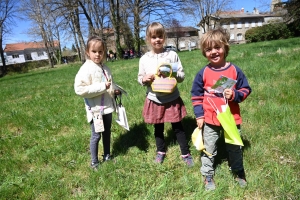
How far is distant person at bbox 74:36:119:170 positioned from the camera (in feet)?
8.78

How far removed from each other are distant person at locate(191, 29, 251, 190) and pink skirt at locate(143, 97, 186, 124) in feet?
1.49

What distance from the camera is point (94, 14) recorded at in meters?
31.7

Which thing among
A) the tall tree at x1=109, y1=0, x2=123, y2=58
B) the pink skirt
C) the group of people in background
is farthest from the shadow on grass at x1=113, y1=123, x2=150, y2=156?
the tall tree at x1=109, y1=0, x2=123, y2=58

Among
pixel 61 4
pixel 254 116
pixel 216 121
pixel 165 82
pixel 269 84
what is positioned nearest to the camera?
pixel 216 121

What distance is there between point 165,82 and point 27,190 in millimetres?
1937

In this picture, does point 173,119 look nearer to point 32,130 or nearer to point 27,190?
point 27,190

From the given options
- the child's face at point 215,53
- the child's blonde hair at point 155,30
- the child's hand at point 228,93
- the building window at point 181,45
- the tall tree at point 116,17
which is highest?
the tall tree at point 116,17

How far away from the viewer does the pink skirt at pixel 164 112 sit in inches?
109

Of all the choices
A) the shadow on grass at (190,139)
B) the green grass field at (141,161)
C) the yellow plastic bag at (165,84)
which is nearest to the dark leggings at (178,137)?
the green grass field at (141,161)

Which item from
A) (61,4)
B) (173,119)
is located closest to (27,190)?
(173,119)

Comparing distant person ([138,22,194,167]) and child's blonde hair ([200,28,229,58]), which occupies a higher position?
child's blonde hair ([200,28,229,58])

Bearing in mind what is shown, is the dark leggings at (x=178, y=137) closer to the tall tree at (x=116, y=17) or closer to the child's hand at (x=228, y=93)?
the child's hand at (x=228, y=93)

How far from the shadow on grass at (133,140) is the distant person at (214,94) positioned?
1.22 meters

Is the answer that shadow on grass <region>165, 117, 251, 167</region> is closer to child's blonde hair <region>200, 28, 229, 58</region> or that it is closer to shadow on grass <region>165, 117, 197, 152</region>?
shadow on grass <region>165, 117, 197, 152</region>
